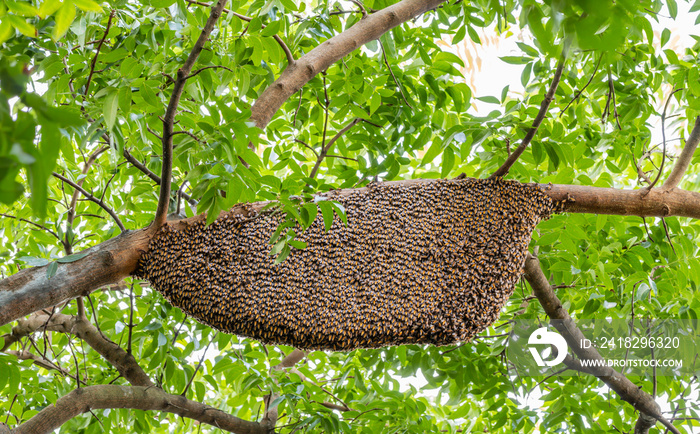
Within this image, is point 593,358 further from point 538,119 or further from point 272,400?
point 272,400

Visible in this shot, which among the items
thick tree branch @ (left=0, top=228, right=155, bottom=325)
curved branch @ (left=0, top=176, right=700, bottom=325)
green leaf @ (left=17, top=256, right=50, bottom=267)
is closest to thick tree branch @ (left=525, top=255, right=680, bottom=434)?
curved branch @ (left=0, top=176, right=700, bottom=325)

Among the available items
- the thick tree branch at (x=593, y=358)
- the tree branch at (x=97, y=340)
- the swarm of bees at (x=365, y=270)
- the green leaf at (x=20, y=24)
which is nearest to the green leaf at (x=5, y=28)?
the green leaf at (x=20, y=24)

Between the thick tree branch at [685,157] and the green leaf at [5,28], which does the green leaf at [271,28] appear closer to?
the green leaf at [5,28]

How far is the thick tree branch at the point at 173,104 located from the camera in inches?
64.6

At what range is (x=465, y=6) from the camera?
274 cm

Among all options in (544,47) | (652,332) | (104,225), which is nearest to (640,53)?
(652,332)

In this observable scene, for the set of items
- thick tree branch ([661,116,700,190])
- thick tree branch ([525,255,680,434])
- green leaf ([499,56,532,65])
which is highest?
green leaf ([499,56,532,65])

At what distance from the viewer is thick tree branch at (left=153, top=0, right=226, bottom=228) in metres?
1.64

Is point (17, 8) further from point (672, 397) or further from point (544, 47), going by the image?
point (672, 397)

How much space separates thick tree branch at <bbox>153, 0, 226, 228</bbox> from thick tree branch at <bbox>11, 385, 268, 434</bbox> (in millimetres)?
1054

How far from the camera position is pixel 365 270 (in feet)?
6.91

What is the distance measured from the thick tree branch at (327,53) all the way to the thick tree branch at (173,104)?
21.9 inches

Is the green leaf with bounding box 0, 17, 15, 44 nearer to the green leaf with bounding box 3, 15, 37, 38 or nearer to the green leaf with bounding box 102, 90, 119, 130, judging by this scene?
the green leaf with bounding box 3, 15, 37, 38

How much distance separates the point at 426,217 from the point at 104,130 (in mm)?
1414
